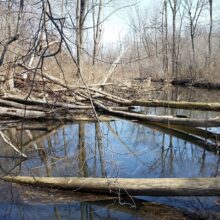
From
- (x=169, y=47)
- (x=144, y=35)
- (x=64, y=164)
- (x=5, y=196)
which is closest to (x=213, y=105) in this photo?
(x=64, y=164)

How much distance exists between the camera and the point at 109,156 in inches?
300

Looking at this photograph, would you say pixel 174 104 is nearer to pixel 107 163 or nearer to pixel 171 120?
pixel 171 120

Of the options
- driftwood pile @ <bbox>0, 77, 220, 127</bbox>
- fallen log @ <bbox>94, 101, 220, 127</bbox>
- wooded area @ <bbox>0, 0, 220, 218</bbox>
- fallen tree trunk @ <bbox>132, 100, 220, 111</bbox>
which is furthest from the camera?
fallen tree trunk @ <bbox>132, 100, 220, 111</bbox>

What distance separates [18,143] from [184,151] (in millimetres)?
3912

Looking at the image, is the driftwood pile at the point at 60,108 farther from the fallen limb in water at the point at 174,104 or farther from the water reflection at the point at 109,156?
the water reflection at the point at 109,156

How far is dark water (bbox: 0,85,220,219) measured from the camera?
4.71 metres

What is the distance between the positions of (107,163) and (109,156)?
698 millimetres

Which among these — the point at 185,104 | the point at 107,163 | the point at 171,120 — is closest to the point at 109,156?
the point at 107,163

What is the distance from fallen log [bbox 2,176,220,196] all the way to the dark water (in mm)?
122

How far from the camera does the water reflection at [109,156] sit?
485cm

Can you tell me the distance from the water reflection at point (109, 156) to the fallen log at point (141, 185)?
238 mm


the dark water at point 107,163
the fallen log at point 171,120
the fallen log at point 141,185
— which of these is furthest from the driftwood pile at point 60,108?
the fallen log at point 141,185

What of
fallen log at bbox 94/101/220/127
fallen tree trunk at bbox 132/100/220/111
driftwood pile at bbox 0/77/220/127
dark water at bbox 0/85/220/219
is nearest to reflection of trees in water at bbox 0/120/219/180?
dark water at bbox 0/85/220/219

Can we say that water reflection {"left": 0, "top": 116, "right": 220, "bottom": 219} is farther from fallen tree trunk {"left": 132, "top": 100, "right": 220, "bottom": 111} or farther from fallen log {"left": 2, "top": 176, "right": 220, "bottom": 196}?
fallen tree trunk {"left": 132, "top": 100, "right": 220, "bottom": 111}
